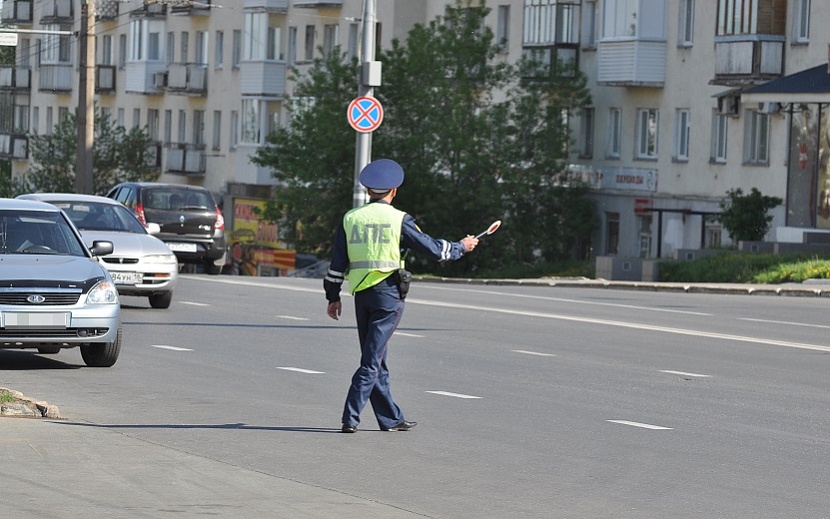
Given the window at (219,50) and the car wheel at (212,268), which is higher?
the window at (219,50)

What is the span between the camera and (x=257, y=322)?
861 inches

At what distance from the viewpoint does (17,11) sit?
3620 inches

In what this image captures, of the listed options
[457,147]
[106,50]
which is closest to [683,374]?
[457,147]

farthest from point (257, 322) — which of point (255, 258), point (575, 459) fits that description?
point (255, 258)

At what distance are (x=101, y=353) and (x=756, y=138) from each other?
106ft

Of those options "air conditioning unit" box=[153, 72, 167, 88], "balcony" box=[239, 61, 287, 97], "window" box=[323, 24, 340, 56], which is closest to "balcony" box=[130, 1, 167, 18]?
"air conditioning unit" box=[153, 72, 167, 88]

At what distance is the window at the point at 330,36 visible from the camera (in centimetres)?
6431

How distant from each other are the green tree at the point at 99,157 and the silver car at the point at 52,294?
54937mm

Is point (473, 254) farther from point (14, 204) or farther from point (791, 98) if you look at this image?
point (14, 204)

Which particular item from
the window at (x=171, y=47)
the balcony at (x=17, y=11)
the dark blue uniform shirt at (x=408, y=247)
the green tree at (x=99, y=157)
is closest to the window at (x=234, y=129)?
the green tree at (x=99, y=157)

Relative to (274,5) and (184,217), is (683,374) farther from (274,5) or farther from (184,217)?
(274,5)

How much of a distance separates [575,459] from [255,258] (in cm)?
5666

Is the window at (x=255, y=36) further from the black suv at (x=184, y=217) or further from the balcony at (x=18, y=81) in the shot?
the black suv at (x=184, y=217)

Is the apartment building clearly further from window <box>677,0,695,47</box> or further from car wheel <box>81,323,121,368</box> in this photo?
car wheel <box>81,323,121,368</box>
